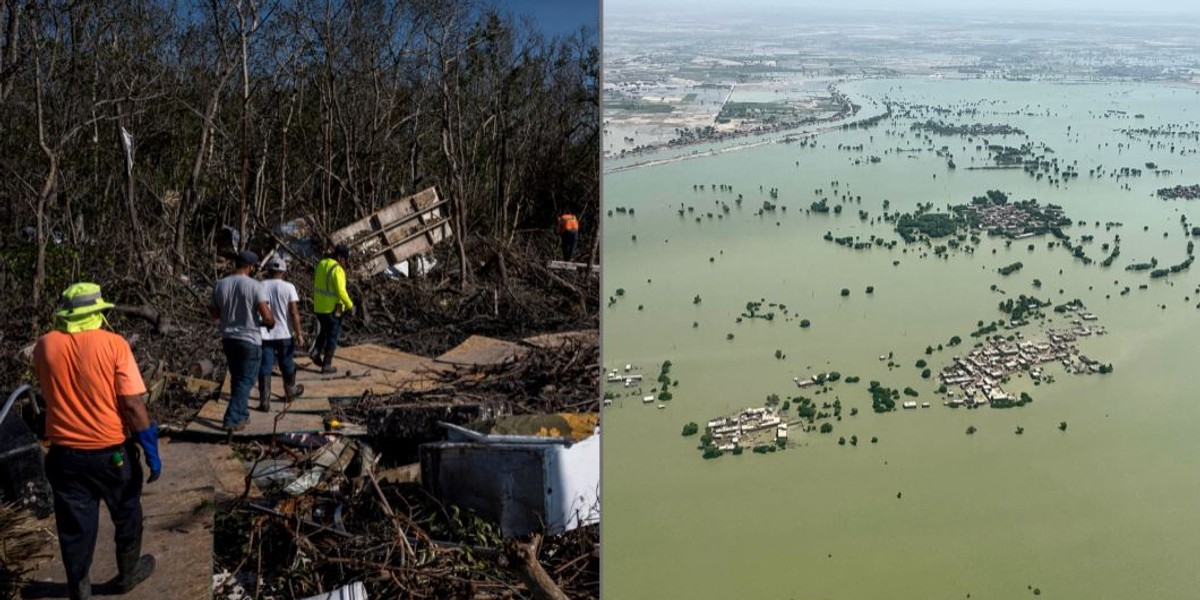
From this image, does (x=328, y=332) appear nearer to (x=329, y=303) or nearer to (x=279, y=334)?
(x=329, y=303)

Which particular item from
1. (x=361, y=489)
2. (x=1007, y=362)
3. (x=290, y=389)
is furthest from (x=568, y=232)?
(x=1007, y=362)

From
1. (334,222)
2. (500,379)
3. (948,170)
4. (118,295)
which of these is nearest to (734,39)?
(334,222)

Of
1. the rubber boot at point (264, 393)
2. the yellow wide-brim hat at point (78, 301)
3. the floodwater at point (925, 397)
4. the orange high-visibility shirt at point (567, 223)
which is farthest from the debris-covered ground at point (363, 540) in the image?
the floodwater at point (925, 397)

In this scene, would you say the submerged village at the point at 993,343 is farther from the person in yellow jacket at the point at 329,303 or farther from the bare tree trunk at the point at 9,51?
the bare tree trunk at the point at 9,51

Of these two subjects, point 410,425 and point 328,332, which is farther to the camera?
point 328,332

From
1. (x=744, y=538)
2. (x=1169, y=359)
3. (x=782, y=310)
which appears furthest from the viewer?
(x=1169, y=359)

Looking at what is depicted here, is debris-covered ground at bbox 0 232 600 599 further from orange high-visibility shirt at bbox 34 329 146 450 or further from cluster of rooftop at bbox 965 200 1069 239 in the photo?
cluster of rooftop at bbox 965 200 1069 239

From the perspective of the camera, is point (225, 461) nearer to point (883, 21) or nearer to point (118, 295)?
point (118, 295)
